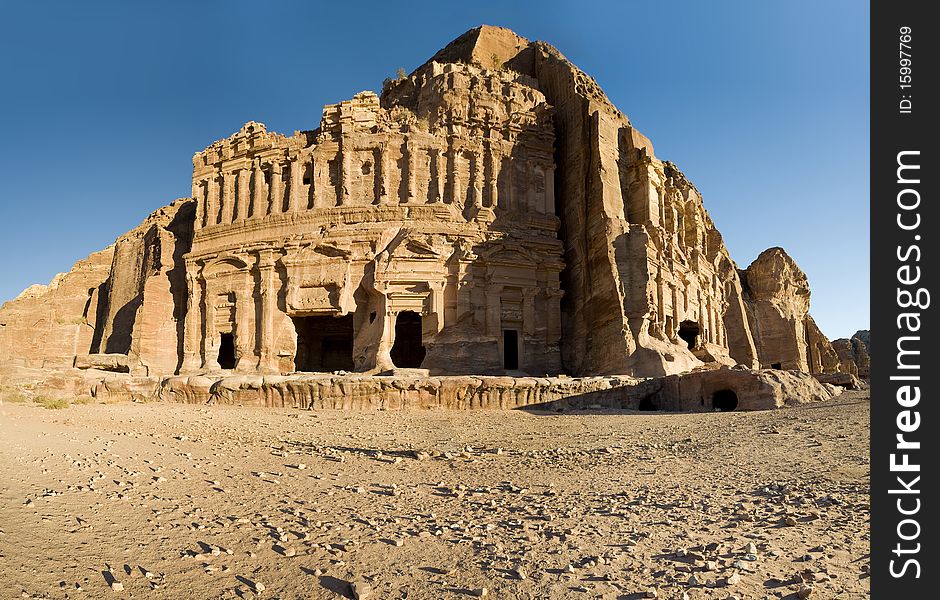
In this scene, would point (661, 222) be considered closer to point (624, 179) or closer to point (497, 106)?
point (624, 179)

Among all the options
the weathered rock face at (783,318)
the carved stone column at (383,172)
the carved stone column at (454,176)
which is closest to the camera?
the carved stone column at (383,172)

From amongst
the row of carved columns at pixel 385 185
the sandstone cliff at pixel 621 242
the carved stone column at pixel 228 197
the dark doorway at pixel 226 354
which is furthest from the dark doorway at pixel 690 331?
the carved stone column at pixel 228 197

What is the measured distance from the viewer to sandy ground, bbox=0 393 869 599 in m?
4.25

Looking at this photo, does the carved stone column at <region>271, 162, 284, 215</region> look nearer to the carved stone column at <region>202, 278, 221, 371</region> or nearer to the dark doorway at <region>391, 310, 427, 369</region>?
the carved stone column at <region>202, 278, 221, 371</region>

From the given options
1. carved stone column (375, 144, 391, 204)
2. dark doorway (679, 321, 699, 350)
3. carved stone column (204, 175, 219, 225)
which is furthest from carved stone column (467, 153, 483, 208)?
carved stone column (204, 175, 219, 225)

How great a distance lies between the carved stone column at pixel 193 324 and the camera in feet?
89.4

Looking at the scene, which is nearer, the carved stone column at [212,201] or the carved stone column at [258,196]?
the carved stone column at [258,196]

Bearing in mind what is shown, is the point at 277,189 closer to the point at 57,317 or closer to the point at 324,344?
the point at 324,344

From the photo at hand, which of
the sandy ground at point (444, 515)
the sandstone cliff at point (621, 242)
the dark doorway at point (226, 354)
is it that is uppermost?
the sandstone cliff at point (621, 242)

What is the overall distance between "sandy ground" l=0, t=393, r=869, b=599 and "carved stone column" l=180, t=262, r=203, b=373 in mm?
16325

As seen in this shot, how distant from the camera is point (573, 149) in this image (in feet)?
96.5

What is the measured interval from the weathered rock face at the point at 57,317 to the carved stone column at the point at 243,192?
37.2 ft

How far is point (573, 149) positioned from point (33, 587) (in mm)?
28423

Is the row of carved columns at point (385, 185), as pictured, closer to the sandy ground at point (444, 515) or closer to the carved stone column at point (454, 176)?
the carved stone column at point (454, 176)
